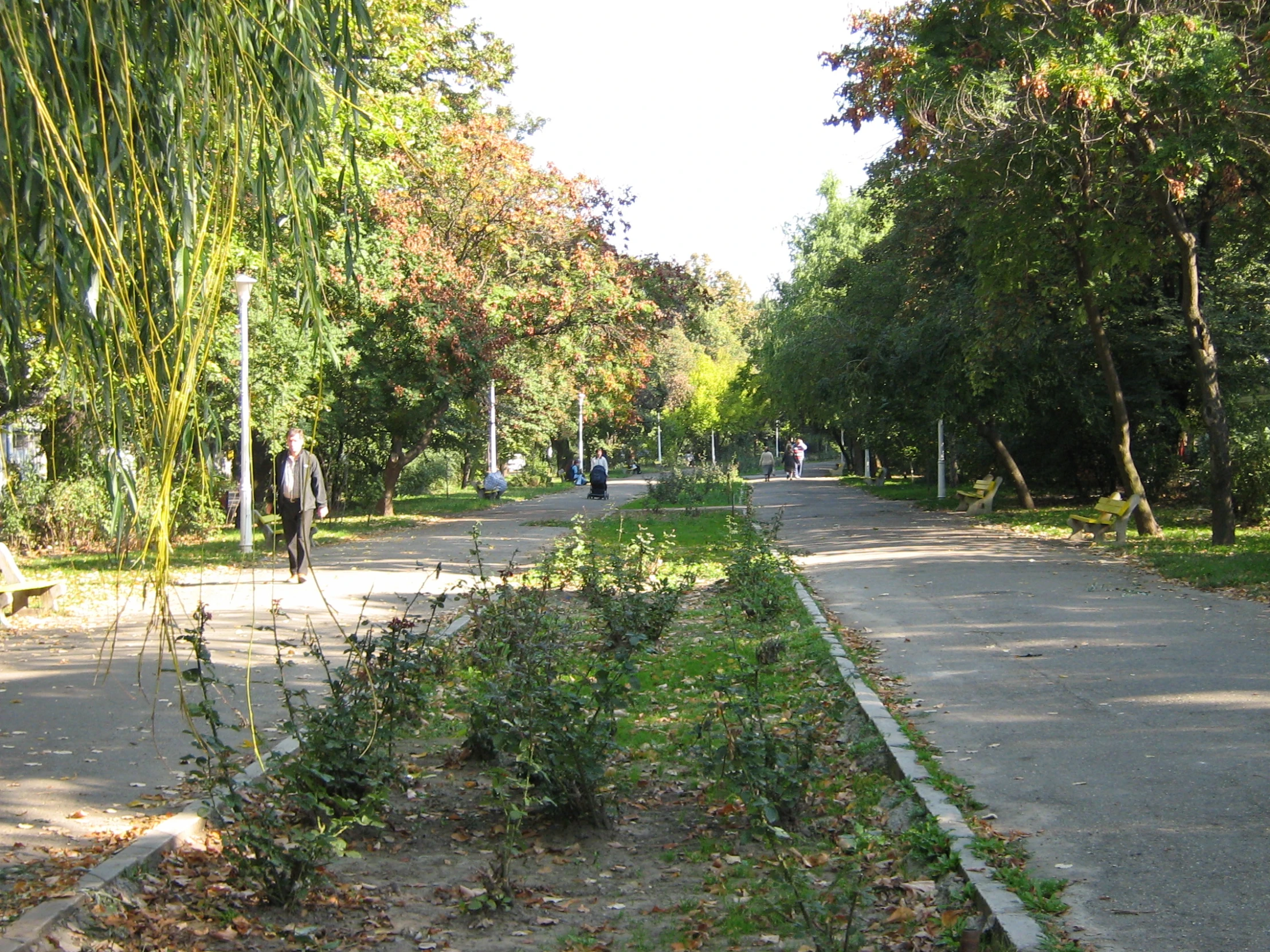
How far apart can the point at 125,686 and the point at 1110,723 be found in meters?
6.80

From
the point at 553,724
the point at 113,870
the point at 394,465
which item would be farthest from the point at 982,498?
the point at 113,870

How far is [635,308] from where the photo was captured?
2975 centimetres

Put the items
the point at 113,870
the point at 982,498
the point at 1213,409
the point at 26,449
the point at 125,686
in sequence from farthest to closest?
the point at 982,498, the point at 26,449, the point at 1213,409, the point at 125,686, the point at 113,870

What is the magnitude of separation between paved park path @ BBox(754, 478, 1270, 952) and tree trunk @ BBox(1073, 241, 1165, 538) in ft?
14.7

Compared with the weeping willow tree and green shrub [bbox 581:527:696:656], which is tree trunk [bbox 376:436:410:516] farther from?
the weeping willow tree

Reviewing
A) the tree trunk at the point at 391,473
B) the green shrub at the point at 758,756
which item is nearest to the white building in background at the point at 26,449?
the tree trunk at the point at 391,473

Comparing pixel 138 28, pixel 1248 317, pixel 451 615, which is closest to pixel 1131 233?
pixel 1248 317

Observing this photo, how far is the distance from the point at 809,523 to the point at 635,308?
22.4 feet

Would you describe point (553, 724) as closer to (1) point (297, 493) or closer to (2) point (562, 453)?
(1) point (297, 493)

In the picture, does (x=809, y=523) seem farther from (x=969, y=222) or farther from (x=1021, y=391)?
(x=969, y=222)

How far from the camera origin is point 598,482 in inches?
1555

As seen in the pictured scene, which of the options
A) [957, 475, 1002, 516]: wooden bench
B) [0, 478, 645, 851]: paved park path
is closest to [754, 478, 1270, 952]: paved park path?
[0, 478, 645, 851]: paved park path

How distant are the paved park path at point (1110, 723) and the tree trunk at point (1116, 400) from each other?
4487 millimetres

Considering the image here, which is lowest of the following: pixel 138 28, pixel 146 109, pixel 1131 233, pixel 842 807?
pixel 842 807
